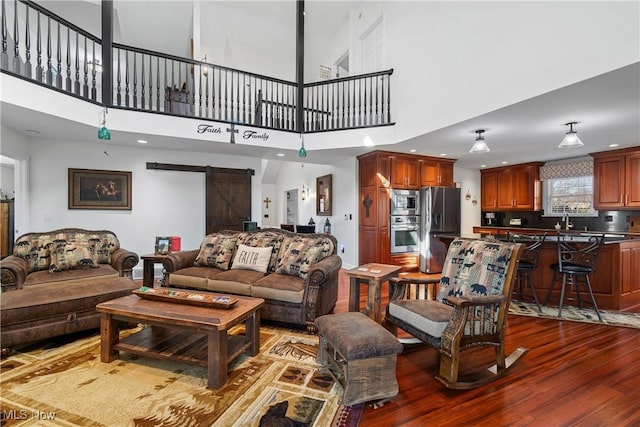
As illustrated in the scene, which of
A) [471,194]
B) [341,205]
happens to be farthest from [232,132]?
[471,194]

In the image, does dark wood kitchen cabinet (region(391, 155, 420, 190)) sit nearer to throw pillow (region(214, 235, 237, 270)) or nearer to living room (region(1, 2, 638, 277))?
living room (region(1, 2, 638, 277))

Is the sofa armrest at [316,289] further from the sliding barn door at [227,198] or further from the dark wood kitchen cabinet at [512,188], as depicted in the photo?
the dark wood kitchen cabinet at [512,188]

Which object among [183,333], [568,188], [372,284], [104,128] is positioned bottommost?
[183,333]

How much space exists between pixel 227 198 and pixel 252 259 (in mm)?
3064

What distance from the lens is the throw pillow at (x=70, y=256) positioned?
3453 millimetres

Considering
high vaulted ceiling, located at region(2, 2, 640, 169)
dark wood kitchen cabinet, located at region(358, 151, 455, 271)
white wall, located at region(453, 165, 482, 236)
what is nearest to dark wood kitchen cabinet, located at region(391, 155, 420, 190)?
dark wood kitchen cabinet, located at region(358, 151, 455, 271)

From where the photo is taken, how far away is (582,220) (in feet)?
20.6

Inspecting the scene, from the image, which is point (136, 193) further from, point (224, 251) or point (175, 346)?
point (175, 346)

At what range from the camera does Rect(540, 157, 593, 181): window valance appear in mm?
6024

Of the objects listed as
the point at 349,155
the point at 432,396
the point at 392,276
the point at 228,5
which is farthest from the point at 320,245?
the point at 228,5

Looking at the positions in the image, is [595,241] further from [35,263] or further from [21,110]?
[21,110]

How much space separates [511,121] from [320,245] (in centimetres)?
293

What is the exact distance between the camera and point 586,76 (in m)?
2.56

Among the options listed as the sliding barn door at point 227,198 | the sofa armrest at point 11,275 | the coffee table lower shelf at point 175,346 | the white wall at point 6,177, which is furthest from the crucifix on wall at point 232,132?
→ the white wall at point 6,177
